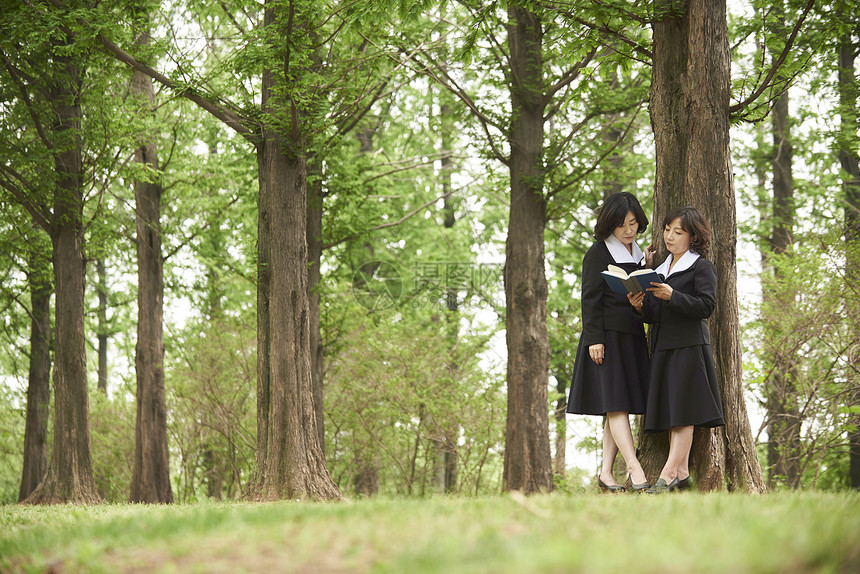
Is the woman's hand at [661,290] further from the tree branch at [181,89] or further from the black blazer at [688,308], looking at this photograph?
the tree branch at [181,89]

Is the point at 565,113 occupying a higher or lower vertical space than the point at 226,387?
higher

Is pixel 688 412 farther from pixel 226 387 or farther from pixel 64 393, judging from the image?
pixel 226 387

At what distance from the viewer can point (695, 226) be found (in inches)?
242

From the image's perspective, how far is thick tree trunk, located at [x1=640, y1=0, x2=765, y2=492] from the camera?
20.9 ft

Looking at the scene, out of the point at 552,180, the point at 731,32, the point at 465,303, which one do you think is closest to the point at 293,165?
the point at 552,180

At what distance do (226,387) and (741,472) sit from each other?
13446mm

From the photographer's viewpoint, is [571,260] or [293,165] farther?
[571,260]

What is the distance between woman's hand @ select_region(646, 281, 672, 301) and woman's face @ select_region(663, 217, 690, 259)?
1.79 feet

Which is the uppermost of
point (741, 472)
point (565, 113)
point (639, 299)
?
point (565, 113)

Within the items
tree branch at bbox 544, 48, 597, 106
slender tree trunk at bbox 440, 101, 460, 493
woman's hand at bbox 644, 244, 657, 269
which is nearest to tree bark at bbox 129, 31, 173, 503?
slender tree trunk at bbox 440, 101, 460, 493

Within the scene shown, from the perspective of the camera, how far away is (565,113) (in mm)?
14609

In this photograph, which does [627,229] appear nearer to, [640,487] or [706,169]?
[706,169]

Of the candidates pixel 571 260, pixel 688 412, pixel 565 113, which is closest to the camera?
pixel 688 412

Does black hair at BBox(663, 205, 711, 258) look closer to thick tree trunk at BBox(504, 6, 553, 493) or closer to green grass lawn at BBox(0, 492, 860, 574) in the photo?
green grass lawn at BBox(0, 492, 860, 574)
